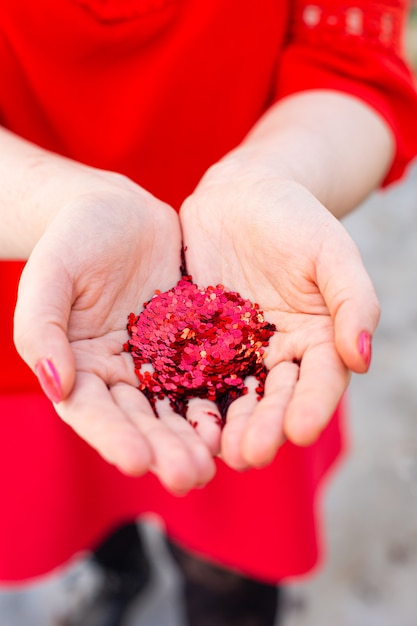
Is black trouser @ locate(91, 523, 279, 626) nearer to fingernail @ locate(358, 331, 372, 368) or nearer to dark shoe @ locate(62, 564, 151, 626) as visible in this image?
dark shoe @ locate(62, 564, 151, 626)

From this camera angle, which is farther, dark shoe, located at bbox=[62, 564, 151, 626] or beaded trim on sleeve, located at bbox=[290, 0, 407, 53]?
dark shoe, located at bbox=[62, 564, 151, 626]

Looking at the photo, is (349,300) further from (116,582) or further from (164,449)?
(116,582)

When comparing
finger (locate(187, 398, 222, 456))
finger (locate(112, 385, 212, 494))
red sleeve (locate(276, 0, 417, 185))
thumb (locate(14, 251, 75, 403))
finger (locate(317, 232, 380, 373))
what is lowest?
finger (locate(187, 398, 222, 456))

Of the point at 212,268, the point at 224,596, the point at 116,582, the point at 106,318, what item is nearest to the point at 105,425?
the point at 106,318

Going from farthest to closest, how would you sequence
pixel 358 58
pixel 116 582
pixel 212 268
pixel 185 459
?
pixel 116 582, pixel 358 58, pixel 212 268, pixel 185 459

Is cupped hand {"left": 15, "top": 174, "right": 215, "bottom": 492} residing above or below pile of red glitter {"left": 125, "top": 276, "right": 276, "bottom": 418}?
above

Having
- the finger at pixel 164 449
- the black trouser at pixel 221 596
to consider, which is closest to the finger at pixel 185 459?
the finger at pixel 164 449

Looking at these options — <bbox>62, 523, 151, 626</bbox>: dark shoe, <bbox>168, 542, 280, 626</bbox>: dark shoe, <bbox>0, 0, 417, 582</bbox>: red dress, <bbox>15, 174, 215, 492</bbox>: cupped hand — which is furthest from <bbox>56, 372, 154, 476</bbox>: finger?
<bbox>62, 523, 151, 626</bbox>: dark shoe
